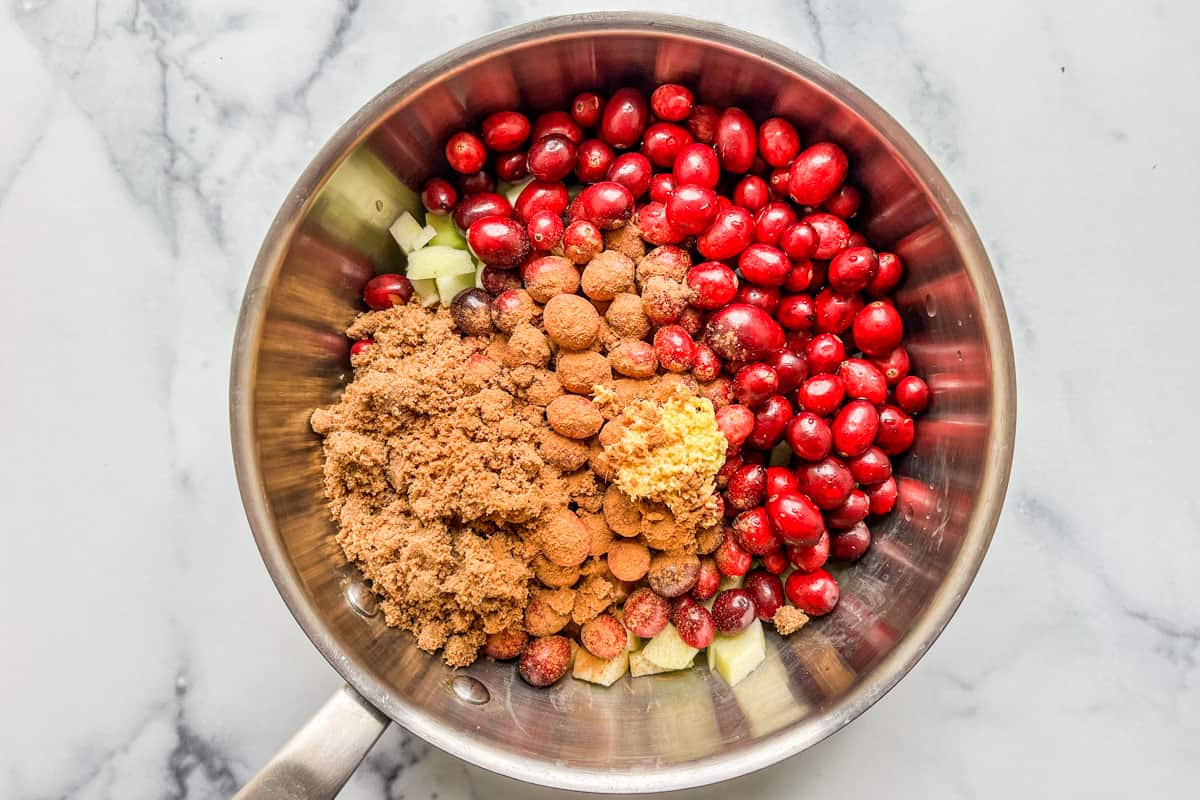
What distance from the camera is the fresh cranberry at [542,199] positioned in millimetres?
1449

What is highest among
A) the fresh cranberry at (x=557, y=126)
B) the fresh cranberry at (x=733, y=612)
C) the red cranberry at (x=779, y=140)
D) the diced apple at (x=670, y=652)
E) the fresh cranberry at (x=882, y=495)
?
the fresh cranberry at (x=557, y=126)

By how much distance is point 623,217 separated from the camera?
1.40m

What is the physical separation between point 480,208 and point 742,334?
0.50 metres

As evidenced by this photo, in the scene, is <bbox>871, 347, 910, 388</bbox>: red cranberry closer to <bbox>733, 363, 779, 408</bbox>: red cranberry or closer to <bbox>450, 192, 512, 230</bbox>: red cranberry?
<bbox>733, 363, 779, 408</bbox>: red cranberry

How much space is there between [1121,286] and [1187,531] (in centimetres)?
48

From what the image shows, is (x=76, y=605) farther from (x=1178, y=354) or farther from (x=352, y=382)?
(x=1178, y=354)

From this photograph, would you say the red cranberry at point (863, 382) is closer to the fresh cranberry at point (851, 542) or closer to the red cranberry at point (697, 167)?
the fresh cranberry at point (851, 542)

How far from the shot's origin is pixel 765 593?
141 cm

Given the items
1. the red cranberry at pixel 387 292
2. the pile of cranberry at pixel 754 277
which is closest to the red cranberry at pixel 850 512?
the pile of cranberry at pixel 754 277

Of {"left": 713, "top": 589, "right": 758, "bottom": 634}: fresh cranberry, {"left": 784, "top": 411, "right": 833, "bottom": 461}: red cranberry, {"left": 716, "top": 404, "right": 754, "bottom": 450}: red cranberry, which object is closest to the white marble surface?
{"left": 713, "top": 589, "right": 758, "bottom": 634}: fresh cranberry

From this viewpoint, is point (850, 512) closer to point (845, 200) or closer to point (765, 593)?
point (765, 593)

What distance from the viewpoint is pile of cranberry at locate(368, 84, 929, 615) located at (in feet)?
4.44

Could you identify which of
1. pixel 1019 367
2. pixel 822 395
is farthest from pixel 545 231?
pixel 1019 367

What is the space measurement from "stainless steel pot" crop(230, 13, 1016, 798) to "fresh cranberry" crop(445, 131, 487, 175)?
24 mm
